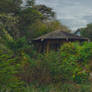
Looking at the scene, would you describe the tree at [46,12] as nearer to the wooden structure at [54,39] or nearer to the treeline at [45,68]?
the wooden structure at [54,39]

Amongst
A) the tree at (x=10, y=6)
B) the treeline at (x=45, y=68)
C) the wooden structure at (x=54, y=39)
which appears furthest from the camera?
the tree at (x=10, y=6)

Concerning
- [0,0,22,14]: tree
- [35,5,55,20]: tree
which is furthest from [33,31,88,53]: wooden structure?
[35,5,55,20]: tree

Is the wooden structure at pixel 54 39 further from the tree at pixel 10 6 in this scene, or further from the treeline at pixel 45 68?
the treeline at pixel 45 68

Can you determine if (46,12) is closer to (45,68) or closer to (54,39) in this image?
(54,39)

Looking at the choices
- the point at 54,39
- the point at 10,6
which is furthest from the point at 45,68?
the point at 10,6

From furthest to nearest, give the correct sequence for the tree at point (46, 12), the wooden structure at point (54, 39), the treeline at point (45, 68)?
the tree at point (46, 12), the wooden structure at point (54, 39), the treeline at point (45, 68)

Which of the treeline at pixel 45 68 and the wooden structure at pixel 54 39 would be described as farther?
the wooden structure at pixel 54 39

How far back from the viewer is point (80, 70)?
9.05m

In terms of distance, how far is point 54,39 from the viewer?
2094 cm

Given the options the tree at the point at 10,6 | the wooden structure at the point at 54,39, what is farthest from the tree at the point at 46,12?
the wooden structure at the point at 54,39

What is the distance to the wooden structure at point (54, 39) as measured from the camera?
A: 19.7m

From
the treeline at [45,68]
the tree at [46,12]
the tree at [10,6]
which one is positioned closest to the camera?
the treeline at [45,68]

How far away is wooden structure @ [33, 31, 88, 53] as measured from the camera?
64.7 feet

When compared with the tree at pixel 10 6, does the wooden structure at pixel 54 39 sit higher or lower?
lower
